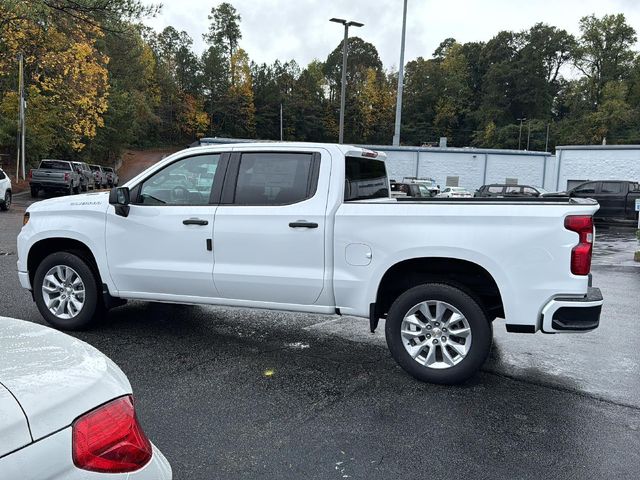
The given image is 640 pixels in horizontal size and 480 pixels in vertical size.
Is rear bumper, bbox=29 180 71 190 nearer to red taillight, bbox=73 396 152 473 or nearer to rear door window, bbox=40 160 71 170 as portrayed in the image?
rear door window, bbox=40 160 71 170

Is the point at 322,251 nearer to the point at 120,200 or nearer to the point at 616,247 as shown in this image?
the point at 120,200

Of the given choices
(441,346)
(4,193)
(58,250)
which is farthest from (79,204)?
(4,193)

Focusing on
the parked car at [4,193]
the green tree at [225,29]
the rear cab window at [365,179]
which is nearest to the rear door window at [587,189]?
the rear cab window at [365,179]

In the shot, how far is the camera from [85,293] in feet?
18.4

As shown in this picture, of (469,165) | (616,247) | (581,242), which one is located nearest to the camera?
(581,242)

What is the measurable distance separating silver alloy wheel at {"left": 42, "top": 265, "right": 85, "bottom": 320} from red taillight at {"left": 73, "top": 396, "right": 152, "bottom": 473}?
4.20 m

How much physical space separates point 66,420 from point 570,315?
360 cm

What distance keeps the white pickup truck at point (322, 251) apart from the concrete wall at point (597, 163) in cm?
3029

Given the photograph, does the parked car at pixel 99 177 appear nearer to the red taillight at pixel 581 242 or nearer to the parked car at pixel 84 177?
the parked car at pixel 84 177

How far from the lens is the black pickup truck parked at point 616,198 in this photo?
74.7 ft

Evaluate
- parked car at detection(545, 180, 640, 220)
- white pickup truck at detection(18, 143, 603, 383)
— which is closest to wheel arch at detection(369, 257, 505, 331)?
white pickup truck at detection(18, 143, 603, 383)

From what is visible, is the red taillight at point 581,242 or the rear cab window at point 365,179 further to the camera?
the rear cab window at point 365,179

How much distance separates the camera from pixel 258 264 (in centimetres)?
493

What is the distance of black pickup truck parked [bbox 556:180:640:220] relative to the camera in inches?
896
